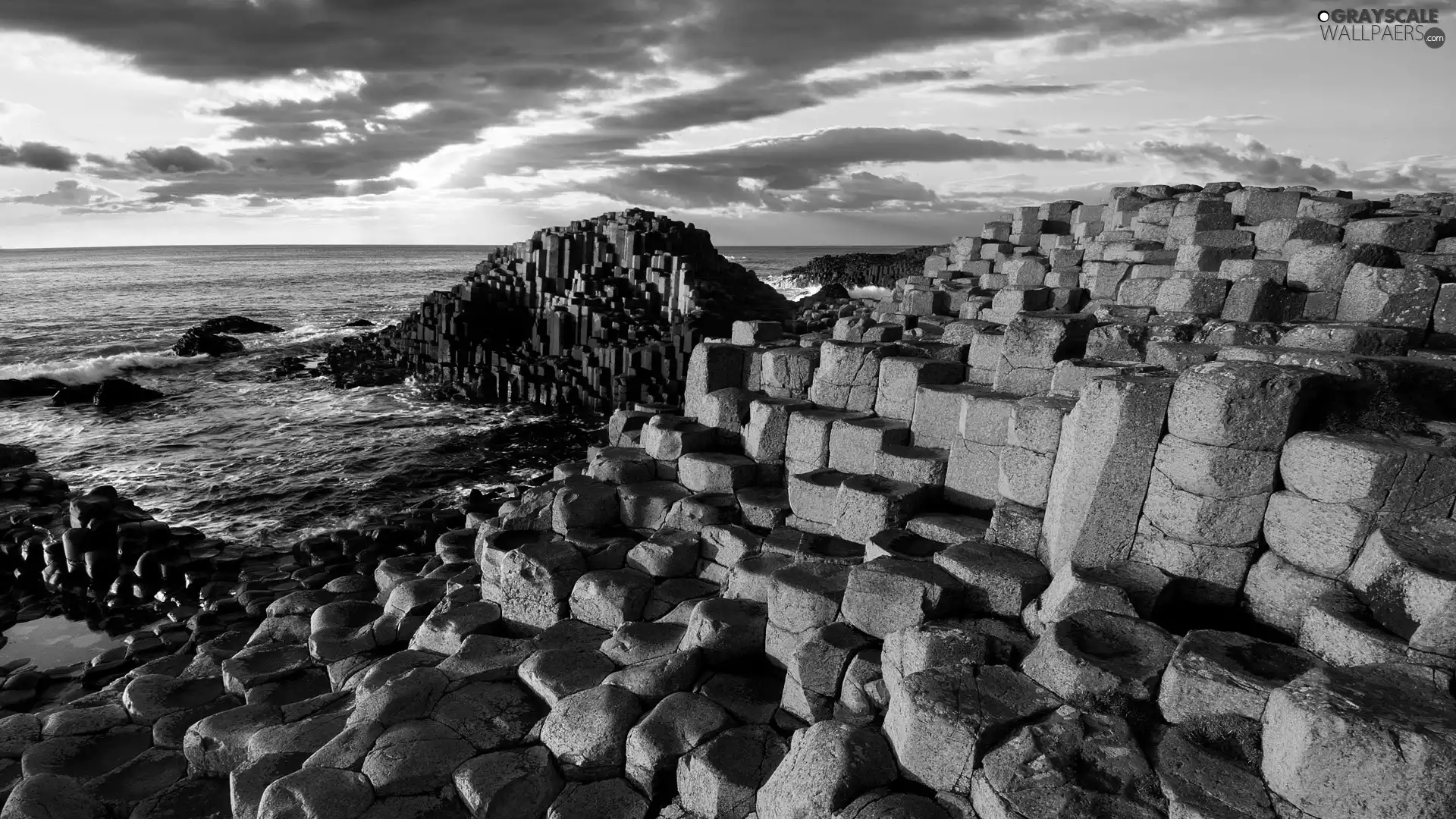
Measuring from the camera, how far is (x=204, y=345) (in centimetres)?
3622

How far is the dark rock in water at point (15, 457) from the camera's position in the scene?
1828 cm

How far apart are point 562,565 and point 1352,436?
6.22 metres

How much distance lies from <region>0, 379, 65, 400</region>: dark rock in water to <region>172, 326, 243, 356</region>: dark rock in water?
26.0 feet

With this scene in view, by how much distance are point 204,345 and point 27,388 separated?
9.28 metres

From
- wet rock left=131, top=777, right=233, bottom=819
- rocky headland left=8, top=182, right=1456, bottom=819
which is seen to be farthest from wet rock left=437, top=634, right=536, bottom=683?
wet rock left=131, top=777, right=233, bottom=819

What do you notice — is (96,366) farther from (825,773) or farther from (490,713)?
(825,773)

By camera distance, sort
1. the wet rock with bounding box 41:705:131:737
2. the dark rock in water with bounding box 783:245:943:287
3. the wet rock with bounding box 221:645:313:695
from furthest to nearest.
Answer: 1. the dark rock in water with bounding box 783:245:943:287
2. the wet rock with bounding box 221:645:313:695
3. the wet rock with bounding box 41:705:131:737

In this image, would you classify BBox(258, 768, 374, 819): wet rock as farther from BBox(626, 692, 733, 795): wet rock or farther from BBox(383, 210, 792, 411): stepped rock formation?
BBox(383, 210, 792, 411): stepped rock formation

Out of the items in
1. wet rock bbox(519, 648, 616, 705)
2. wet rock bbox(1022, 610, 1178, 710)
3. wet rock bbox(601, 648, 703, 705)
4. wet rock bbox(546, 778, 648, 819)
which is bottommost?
wet rock bbox(546, 778, 648, 819)

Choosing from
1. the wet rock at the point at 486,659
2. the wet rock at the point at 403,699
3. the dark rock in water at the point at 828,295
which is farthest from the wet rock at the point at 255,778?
the dark rock in water at the point at 828,295

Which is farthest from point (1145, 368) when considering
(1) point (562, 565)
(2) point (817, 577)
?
(1) point (562, 565)

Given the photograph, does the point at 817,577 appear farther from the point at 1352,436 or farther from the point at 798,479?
the point at 1352,436

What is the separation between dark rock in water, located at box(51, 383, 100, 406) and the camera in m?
25.3

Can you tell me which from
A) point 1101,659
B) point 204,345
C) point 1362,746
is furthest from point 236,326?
point 1362,746
